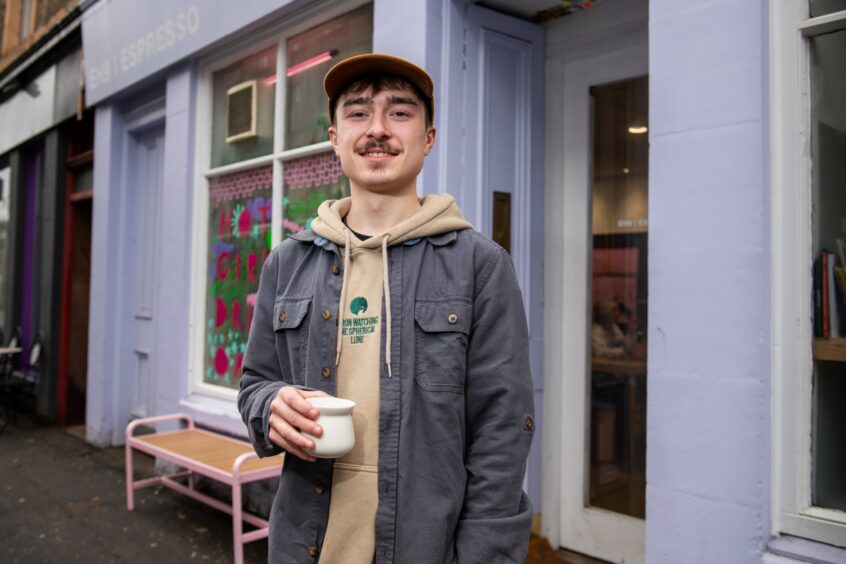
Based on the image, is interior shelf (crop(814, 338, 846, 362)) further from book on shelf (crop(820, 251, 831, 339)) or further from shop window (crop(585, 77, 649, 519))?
shop window (crop(585, 77, 649, 519))

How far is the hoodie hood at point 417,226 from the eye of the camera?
67.5 inches

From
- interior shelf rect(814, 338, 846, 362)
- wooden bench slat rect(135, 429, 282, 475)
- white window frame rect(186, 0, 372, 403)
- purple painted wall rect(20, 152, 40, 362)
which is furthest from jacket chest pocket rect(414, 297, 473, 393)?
purple painted wall rect(20, 152, 40, 362)

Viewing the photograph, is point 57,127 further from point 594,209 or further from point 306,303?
point 306,303

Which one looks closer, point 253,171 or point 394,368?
point 394,368

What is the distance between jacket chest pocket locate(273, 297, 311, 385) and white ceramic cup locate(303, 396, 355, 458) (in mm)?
265

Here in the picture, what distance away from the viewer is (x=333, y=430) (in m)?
1.47

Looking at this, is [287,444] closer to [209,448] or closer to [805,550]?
[805,550]

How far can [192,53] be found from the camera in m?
5.56

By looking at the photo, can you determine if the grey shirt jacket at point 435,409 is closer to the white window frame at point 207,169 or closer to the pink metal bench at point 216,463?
the pink metal bench at point 216,463

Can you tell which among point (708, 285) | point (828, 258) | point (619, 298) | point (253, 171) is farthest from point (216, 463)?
point (828, 258)

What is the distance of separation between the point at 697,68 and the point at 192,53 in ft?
14.4

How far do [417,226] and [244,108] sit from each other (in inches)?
161

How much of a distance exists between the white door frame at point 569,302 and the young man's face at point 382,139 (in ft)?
7.06

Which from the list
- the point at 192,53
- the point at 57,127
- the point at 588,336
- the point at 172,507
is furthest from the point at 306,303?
the point at 57,127
